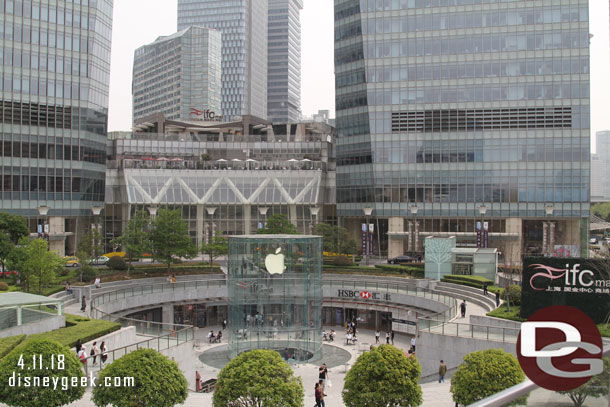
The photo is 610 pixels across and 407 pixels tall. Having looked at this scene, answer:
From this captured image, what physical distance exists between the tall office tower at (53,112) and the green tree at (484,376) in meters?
56.9

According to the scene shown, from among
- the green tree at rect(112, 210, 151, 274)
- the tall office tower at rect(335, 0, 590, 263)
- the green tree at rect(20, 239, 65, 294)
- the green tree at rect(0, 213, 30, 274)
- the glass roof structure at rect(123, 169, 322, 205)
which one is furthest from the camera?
the glass roof structure at rect(123, 169, 322, 205)

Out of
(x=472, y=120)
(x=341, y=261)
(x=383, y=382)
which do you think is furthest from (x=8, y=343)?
(x=472, y=120)

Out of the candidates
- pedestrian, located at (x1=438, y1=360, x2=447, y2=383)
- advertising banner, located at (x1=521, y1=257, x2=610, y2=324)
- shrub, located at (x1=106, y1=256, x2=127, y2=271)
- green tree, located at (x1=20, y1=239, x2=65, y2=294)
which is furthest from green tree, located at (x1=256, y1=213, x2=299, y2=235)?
pedestrian, located at (x1=438, y1=360, x2=447, y2=383)

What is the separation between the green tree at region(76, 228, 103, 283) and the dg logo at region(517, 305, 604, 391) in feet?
176

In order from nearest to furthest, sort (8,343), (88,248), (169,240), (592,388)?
1. (592,388)
2. (8,343)
3. (88,248)
4. (169,240)

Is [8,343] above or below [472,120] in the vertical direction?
below

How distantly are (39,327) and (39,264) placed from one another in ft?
48.6

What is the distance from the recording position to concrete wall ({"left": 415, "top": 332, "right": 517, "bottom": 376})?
34.5 metres

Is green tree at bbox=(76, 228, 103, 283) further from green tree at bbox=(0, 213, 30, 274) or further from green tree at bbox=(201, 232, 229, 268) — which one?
green tree at bbox=(201, 232, 229, 268)

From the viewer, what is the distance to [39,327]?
3478 cm

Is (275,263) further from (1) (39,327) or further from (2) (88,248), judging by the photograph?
(2) (88,248)

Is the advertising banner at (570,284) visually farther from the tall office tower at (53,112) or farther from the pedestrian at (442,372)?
the tall office tower at (53,112)

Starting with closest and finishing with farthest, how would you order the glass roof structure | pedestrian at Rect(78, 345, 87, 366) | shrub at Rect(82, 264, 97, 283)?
pedestrian at Rect(78, 345, 87, 366), shrub at Rect(82, 264, 97, 283), the glass roof structure

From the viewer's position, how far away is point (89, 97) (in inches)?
3127
